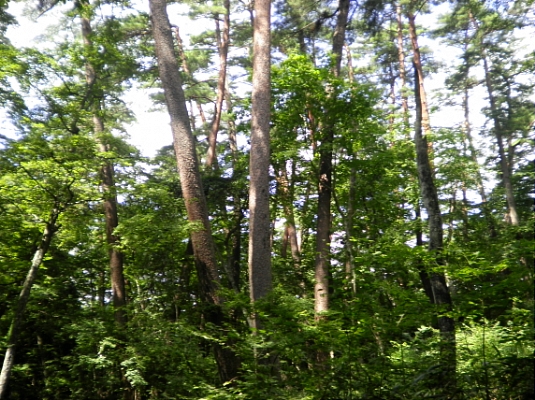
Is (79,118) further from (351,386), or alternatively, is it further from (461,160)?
(461,160)

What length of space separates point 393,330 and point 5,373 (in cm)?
680

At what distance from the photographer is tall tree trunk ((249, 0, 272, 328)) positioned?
7121 millimetres

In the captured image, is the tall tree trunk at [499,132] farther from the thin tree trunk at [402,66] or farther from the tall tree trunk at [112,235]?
the tall tree trunk at [112,235]

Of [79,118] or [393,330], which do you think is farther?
[79,118]

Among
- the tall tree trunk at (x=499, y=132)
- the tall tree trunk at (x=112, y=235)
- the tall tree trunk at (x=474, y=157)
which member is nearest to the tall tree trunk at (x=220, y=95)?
the tall tree trunk at (x=112, y=235)

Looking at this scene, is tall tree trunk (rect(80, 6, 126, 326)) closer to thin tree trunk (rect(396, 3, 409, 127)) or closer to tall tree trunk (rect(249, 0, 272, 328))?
tall tree trunk (rect(249, 0, 272, 328))

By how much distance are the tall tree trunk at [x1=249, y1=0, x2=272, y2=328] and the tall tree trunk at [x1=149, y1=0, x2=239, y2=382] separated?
79 centimetres

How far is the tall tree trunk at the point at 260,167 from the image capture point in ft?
23.4

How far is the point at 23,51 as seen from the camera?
9.20 m

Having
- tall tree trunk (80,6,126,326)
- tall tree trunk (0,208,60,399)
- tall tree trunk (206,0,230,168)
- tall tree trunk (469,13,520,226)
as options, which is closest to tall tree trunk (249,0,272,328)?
tall tree trunk (0,208,60,399)

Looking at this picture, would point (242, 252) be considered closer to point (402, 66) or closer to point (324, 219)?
point (324, 219)

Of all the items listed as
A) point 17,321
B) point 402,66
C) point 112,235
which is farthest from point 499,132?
point 17,321

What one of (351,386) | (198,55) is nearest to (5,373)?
(351,386)

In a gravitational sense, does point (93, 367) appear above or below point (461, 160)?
below
